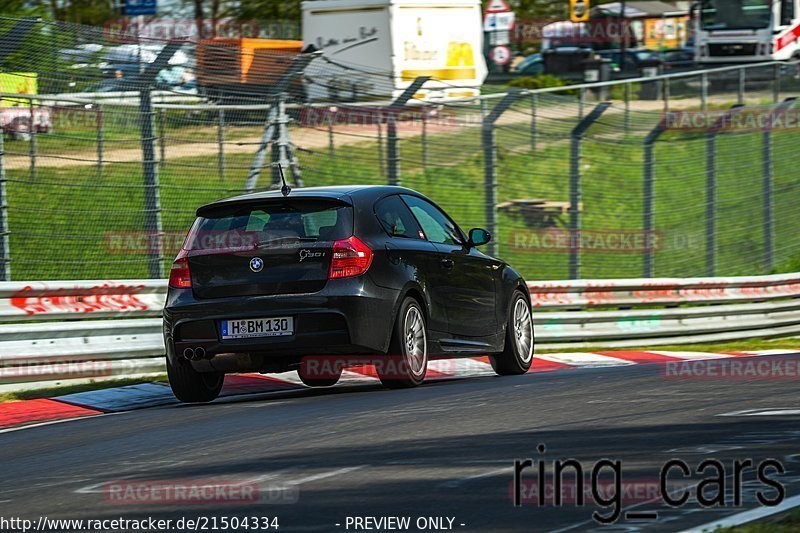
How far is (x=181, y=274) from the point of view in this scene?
33.3 feet

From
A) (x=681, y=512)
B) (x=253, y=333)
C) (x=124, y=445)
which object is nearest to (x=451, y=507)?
(x=681, y=512)

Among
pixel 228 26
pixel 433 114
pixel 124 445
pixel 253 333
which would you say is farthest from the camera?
pixel 228 26

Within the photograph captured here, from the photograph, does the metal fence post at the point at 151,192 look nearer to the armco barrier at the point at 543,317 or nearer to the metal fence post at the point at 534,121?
the armco barrier at the point at 543,317

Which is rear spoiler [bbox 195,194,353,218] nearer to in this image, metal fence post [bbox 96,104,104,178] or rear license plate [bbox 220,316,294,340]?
rear license plate [bbox 220,316,294,340]

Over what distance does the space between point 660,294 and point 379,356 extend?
803cm

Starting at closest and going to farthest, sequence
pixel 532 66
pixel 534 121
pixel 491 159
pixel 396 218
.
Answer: pixel 396 218, pixel 491 159, pixel 534 121, pixel 532 66

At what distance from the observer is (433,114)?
16.9 meters

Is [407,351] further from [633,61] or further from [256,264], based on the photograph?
[633,61]

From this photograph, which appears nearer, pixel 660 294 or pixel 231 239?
pixel 231 239

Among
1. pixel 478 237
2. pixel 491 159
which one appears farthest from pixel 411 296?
pixel 491 159

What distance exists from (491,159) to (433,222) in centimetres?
530

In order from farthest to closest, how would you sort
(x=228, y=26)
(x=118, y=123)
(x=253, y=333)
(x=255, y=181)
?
(x=228, y=26) < (x=255, y=181) < (x=118, y=123) < (x=253, y=333)

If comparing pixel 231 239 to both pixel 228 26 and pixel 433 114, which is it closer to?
pixel 433 114

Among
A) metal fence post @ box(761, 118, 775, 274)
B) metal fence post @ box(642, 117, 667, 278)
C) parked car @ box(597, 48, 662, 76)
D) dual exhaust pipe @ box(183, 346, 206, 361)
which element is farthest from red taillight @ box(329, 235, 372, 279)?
parked car @ box(597, 48, 662, 76)
